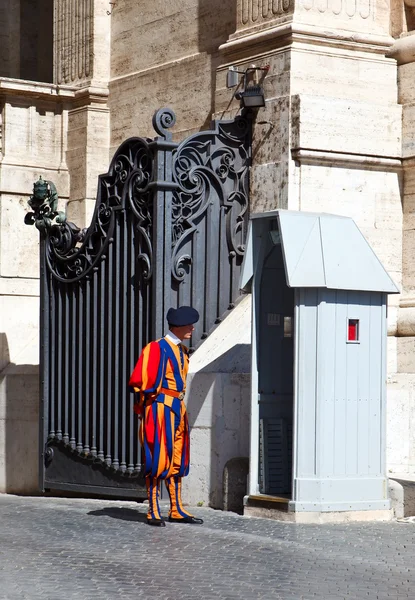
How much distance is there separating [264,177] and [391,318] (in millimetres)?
1657

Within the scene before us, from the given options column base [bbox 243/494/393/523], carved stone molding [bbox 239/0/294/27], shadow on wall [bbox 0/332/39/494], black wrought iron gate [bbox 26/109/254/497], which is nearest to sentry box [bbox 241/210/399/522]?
column base [bbox 243/494/393/523]

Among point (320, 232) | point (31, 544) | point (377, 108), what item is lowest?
point (31, 544)

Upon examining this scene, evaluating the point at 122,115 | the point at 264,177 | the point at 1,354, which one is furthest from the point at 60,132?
the point at 264,177

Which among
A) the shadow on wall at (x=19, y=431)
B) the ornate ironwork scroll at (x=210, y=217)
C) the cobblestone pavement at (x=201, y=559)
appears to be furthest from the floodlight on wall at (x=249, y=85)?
the cobblestone pavement at (x=201, y=559)

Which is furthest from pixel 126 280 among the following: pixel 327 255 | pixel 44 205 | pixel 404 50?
pixel 404 50

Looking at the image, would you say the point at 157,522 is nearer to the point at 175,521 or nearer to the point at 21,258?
the point at 175,521

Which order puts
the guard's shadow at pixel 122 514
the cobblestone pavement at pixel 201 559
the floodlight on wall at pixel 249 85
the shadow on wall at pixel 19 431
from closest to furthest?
the cobblestone pavement at pixel 201 559, the guard's shadow at pixel 122 514, the floodlight on wall at pixel 249 85, the shadow on wall at pixel 19 431

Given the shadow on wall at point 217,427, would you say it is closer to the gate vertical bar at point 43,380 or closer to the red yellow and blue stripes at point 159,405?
the red yellow and blue stripes at point 159,405

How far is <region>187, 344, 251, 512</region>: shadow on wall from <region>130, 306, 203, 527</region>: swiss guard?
0.79 metres

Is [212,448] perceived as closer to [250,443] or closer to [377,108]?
[250,443]

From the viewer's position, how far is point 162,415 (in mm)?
10180

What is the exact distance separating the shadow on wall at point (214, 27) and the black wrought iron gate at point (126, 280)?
126cm

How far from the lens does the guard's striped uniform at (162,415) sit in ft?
33.2

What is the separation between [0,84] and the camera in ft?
49.0
